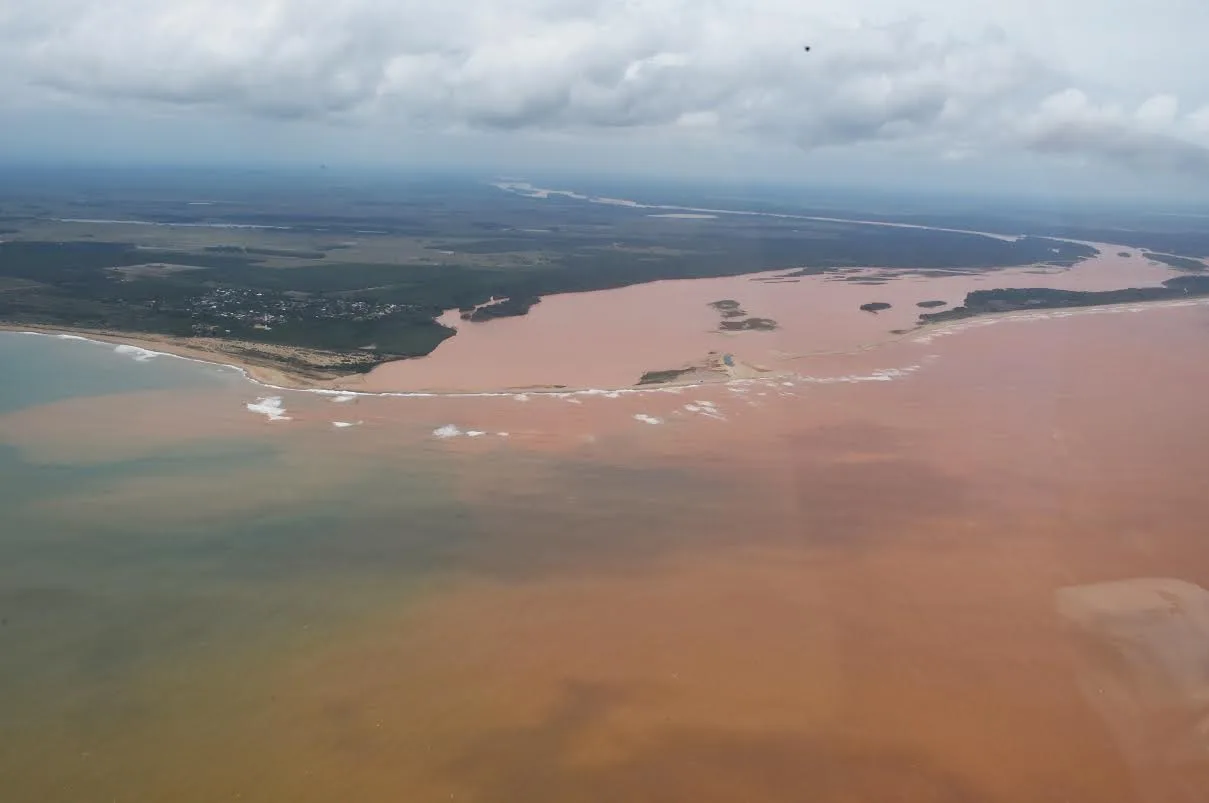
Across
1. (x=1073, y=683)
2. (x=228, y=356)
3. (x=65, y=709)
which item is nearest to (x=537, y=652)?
(x=65, y=709)

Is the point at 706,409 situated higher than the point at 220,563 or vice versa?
the point at 706,409

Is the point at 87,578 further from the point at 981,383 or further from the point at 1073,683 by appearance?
the point at 981,383

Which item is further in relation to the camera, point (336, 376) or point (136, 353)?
point (136, 353)

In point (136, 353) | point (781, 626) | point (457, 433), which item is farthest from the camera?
point (136, 353)

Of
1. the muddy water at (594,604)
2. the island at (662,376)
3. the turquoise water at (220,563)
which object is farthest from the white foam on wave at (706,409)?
the turquoise water at (220,563)

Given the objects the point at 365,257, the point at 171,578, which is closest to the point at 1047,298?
the point at 365,257

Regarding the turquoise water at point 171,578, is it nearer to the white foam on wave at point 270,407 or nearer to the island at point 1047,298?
the white foam on wave at point 270,407

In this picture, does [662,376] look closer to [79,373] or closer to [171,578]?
[171,578]
